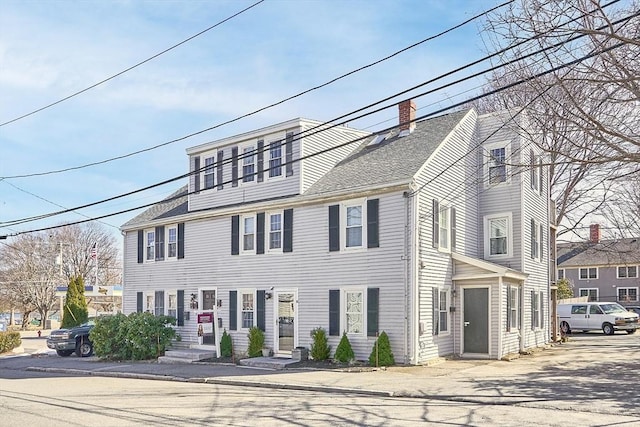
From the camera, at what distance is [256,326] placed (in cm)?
2350

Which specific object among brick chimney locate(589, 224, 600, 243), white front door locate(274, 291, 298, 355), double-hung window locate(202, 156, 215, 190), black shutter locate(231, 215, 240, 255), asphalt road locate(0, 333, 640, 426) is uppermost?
double-hung window locate(202, 156, 215, 190)

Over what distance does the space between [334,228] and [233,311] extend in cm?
549

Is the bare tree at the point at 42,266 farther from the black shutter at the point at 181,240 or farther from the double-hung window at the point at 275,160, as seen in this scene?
the double-hung window at the point at 275,160

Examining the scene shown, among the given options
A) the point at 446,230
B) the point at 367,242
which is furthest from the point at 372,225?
the point at 446,230

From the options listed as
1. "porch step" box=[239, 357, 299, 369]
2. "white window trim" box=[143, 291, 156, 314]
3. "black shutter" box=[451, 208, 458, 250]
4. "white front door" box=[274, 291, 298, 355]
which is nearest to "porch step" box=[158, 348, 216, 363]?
"porch step" box=[239, 357, 299, 369]

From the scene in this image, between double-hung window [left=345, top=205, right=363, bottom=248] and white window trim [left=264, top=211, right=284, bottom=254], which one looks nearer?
double-hung window [left=345, top=205, right=363, bottom=248]

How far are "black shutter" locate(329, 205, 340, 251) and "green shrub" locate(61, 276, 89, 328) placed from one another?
66.8 ft

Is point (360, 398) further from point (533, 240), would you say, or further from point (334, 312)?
point (533, 240)

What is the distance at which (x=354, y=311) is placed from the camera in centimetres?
2098

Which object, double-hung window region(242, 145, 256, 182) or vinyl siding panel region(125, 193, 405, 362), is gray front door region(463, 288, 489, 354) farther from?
double-hung window region(242, 145, 256, 182)

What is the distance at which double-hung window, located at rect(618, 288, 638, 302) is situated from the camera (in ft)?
206

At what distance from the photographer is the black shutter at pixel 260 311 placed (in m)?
23.4

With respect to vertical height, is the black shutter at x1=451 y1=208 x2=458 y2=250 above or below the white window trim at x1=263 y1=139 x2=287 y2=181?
below

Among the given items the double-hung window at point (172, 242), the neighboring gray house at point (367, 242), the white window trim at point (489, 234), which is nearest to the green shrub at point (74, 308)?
the neighboring gray house at point (367, 242)
